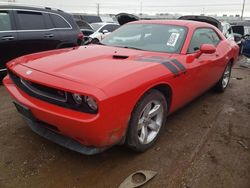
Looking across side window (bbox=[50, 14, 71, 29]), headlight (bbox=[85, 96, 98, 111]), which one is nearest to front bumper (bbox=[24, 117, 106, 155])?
headlight (bbox=[85, 96, 98, 111])

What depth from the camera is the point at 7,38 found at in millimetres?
5355

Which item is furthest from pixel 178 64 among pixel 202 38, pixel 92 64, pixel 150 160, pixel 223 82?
pixel 223 82

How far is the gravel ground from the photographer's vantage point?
2533mm

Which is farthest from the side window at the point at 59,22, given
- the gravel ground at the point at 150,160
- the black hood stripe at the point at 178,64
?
the black hood stripe at the point at 178,64

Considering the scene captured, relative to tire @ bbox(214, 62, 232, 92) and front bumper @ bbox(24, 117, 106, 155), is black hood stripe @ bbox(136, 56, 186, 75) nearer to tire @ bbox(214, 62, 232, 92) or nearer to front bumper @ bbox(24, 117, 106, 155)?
front bumper @ bbox(24, 117, 106, 155)

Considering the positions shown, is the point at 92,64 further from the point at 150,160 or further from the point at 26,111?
the point at 150,160

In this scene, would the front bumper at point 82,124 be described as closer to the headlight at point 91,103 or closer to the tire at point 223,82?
the headlight at point 91,103

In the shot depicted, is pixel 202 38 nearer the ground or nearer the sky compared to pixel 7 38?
nearer the sky

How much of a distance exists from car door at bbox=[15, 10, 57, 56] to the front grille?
312 centimetres

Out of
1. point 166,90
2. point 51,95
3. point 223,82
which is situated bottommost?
point 223,82

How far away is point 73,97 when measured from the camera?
2342 mm

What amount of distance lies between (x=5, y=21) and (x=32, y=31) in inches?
23.3

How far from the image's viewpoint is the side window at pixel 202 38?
3.83 meters

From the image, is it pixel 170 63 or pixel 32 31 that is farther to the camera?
pixel 32 31
